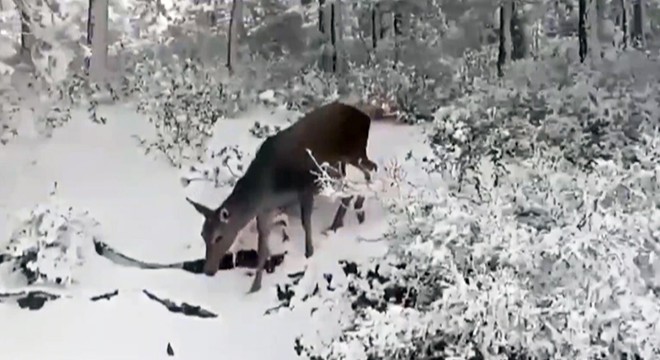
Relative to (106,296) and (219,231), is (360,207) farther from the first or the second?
(106,296)

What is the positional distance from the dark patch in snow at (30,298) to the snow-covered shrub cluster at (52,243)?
0.10 ft

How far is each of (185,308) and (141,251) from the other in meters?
0.18

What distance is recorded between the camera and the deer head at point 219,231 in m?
2.20

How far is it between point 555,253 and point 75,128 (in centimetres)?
116

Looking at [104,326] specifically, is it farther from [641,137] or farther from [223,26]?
[641,137]

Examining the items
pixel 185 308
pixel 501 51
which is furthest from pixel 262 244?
pixel 501 51

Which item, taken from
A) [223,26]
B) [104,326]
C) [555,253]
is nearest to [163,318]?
[104,326]

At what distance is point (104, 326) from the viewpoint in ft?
7.26

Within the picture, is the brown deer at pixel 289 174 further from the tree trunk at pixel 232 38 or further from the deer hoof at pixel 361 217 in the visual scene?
the tree trunk at pixel 232 38

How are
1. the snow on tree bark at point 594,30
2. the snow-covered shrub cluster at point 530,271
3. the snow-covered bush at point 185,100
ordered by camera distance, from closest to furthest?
1. the snow-covered shrub cluster at point 530,271
2. the snow on tree bark at point 594,30
3. the snow-covered bush at point 185,100

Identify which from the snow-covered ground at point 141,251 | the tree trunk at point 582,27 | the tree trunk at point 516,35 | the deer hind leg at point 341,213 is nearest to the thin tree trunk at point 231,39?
the snow-covered ground at point 141,251

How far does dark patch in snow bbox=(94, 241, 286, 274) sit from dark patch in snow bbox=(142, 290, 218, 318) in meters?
0.08

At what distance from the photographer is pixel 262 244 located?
220cm

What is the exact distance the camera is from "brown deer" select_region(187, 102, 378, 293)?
2.19m
